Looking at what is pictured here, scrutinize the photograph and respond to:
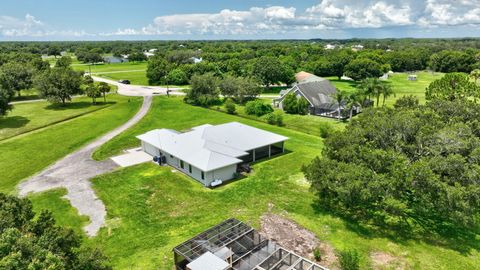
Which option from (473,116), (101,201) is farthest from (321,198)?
(101,201)

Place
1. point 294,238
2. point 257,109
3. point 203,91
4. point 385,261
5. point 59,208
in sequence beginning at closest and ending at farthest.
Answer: point 385,261, point 294,238, point 59,208, point 257,109, point 203,91

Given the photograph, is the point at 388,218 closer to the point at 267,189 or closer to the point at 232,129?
the point at 267,189

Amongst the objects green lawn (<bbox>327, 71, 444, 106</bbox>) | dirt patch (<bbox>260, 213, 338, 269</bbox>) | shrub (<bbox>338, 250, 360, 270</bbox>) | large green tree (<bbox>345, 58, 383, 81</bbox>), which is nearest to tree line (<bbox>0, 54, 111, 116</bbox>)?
dirt patch (<bbox>260, 213, 338, 269</bbox>)

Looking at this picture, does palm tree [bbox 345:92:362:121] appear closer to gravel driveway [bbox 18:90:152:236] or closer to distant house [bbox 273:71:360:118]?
distant house [bbox 273:71:360:118]

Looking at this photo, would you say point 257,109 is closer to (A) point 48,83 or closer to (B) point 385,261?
(B) point 385,261

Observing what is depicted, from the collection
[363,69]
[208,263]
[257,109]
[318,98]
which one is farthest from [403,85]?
[208,263]

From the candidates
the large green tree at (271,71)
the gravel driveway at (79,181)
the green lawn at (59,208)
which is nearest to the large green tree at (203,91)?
the large green tree at (271,71)
